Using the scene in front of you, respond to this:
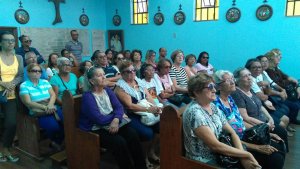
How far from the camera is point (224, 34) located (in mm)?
5555

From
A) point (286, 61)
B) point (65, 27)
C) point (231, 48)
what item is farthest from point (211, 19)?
point (65, 27)

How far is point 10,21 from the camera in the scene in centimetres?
528

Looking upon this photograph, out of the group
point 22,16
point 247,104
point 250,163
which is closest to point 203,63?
point 247,104

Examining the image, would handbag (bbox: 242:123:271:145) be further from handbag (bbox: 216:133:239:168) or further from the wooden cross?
the wooden cross

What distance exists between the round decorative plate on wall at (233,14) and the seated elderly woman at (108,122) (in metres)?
4.04

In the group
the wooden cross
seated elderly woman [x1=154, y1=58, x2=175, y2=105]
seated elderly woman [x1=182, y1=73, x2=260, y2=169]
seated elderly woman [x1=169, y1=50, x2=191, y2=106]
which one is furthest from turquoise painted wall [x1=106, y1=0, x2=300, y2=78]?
seated elderly woman [x1=182, y1=73, x2=260, y2=169]

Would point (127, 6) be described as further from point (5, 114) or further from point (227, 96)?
point (227, 96)

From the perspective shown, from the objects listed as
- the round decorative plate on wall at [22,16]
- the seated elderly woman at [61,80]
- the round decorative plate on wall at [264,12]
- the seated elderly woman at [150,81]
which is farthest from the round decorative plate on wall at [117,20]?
the seated elderly woman at [150,81]

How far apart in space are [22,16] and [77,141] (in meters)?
4.38

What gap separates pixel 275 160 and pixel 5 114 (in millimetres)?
2656

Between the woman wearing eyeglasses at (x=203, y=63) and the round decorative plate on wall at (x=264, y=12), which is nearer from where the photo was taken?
the woman wearing eyeglasses at (x=203, y=63)

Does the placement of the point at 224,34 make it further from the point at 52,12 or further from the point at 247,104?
the point at 52,12

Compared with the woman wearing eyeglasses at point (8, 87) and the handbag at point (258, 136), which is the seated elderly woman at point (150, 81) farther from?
the woman wearing eyeglasses at point (8, 87)

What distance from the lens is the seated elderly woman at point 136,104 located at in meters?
2.37
